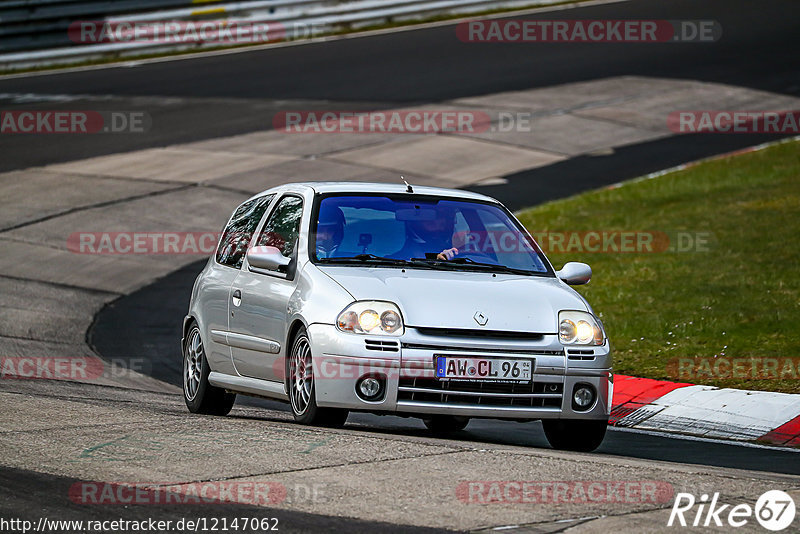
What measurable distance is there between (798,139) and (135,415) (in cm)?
1755

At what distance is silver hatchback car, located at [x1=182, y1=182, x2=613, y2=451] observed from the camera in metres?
7.69

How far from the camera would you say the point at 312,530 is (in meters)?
5.42

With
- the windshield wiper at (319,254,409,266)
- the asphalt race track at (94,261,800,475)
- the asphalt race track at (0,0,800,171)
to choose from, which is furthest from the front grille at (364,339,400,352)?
the asphalt race track at (0,0,800,171)

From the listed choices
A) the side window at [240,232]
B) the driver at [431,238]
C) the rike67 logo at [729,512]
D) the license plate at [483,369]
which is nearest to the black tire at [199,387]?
the side window at [240,232]

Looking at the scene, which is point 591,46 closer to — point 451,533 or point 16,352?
point 16,352

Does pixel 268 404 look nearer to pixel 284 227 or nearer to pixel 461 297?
pixel 284 227

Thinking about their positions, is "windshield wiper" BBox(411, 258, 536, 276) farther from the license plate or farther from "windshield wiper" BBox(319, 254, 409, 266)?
the license plate

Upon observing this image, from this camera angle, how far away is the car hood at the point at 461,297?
7746 millimetres

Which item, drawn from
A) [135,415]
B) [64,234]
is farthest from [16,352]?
[64,234]

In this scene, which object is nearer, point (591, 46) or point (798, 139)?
point (798, 139)

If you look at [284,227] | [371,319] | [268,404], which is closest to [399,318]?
[371,319]

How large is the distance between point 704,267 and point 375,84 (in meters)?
14.4

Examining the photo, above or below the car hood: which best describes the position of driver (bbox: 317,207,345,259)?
above

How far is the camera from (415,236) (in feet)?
28.5
